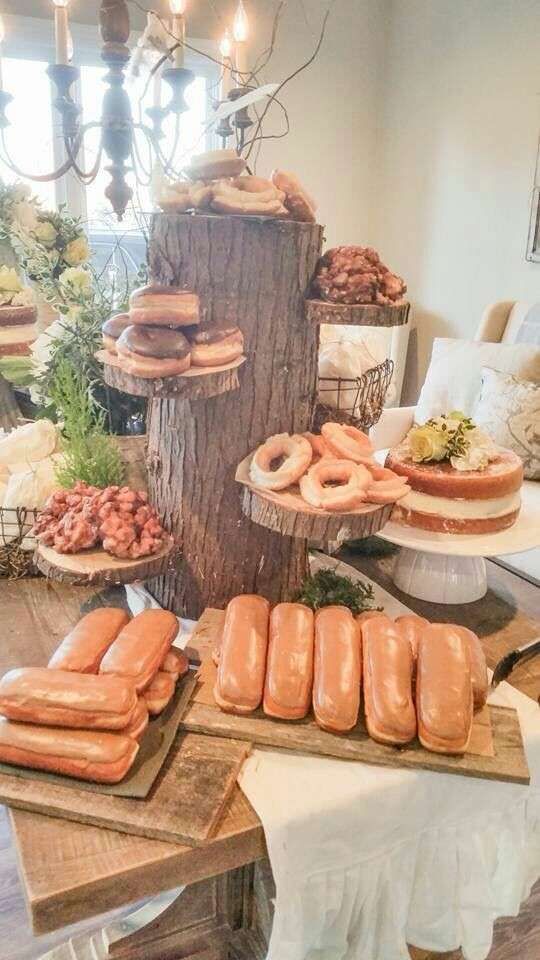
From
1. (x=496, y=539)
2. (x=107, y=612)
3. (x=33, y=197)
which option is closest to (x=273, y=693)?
(x=107, y=612)

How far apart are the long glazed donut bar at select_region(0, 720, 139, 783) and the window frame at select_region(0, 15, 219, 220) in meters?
3.16

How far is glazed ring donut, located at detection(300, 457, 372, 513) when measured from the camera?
0.96 metres

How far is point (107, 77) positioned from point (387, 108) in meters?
3.48

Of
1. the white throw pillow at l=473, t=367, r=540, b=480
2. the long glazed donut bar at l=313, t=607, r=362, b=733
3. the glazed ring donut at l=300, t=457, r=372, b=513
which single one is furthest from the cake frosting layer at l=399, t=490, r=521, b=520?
the white throw pillow at l=473, t=367, r=540, b=480

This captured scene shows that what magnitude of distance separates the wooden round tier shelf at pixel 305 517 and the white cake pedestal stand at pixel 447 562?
251 millimetres

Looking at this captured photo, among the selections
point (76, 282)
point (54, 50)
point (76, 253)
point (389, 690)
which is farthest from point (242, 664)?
point (54, 50)

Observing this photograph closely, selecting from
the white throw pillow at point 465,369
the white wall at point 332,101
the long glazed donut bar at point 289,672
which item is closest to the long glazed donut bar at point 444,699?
the long glazed donut bar at point 289,672

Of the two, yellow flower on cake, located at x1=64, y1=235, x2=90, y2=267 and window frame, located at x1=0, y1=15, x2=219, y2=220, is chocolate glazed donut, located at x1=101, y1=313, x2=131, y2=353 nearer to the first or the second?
yellow flower on cake, located at x1=64, y1=235, x2=90, y2=267

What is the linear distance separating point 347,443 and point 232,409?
7.1 inches

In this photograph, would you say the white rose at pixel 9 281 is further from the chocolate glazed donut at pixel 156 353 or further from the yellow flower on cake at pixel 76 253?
the chocolate glazed donut at pixel 156 353

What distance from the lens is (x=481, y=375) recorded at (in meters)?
2.96

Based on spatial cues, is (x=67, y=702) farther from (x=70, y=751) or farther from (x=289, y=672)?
(x=289, y=672)

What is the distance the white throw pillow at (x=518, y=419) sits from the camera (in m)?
2.62

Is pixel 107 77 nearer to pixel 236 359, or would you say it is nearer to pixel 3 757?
pixel 236 359
